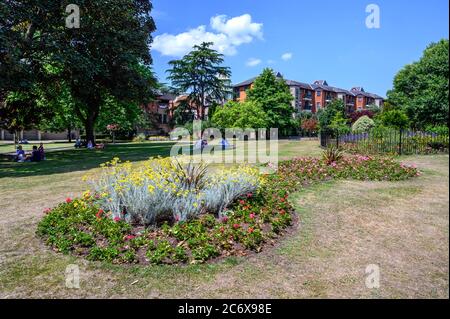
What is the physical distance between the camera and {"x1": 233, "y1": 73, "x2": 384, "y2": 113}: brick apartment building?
80.9 metres

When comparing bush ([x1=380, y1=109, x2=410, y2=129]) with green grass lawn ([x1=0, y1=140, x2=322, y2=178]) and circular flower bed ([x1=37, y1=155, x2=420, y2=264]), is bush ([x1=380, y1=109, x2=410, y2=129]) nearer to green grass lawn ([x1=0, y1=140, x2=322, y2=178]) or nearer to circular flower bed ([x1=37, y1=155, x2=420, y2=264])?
green grass lawn ([x1=0, y1=140, x2=322, y2=178])

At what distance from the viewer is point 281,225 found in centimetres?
632

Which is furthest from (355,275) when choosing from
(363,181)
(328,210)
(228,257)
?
(363,181)

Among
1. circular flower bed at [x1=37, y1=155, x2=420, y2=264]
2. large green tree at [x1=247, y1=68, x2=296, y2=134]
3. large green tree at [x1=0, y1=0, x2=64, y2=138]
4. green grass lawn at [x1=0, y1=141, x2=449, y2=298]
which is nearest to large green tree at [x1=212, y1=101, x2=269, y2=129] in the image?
large green tree at [x1=247, y1=68, x2=296, y2=134]

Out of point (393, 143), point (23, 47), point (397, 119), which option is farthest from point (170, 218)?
point (397, 119)

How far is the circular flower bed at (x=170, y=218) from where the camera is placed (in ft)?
17.1

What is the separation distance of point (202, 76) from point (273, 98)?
1336 cm

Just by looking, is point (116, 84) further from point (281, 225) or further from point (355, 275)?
point (355, 275)

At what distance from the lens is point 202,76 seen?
53406 mm

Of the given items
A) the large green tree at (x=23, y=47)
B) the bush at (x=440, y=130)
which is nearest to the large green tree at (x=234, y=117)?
the large green tree at (x=23, y=47)

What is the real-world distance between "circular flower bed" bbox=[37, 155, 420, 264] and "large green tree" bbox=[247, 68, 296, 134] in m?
47.9

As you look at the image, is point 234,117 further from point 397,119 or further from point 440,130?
point 440,130

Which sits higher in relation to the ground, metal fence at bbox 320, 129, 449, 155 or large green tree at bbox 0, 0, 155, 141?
large green tree at bbox 0, 0, 155, 141
